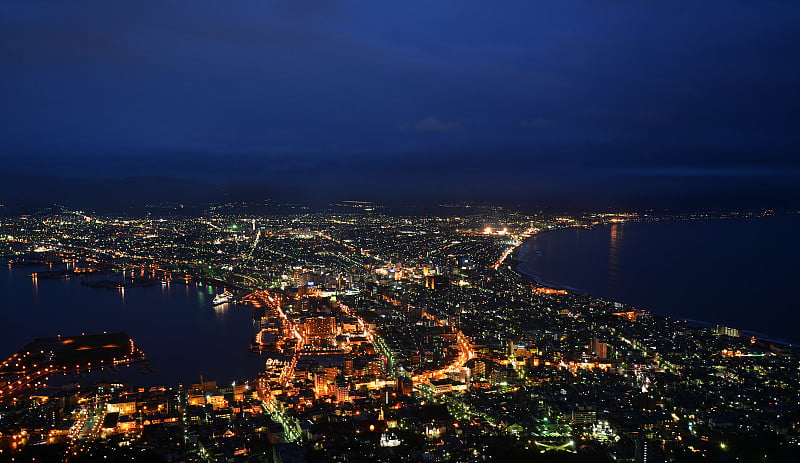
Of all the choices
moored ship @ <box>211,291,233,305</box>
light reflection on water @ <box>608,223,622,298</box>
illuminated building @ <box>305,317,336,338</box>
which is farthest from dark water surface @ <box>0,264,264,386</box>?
light reflection on water @ <box>608,223,622,298</box>

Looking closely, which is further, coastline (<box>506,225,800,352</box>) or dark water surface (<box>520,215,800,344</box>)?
dark water surface (<box>520,215,800,344</box>)

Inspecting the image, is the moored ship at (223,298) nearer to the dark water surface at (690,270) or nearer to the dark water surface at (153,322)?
the dark water surface at (153,322)

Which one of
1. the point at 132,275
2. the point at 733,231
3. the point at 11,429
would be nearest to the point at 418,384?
the point at 11,429

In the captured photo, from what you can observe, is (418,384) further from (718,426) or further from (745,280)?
(745,280)

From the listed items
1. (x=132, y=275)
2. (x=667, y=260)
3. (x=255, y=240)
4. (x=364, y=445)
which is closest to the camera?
(x=364, y=445)

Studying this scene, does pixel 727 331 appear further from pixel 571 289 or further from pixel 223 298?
pixel 223 298

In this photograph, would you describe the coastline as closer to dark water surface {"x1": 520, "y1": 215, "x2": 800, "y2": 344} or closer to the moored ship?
dark water surface {"x1": 520, "y1": 215, "x2": 800, "y2": 344}

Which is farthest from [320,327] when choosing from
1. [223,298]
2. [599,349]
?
[599,349]
